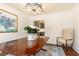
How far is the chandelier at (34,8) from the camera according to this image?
1.41m

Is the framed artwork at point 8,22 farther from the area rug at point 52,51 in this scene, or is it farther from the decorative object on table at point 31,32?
the area rug at point 52,51

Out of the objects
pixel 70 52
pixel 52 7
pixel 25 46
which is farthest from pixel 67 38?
pixel 25 46

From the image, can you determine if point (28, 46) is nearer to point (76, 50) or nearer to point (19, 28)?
point (19, 28)

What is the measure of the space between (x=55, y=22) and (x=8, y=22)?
2.13 feet

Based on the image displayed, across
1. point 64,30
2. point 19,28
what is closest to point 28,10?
point 19,28

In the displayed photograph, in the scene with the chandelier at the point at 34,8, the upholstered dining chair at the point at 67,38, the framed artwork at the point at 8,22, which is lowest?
the upholstered dining chair at the point at 67,38

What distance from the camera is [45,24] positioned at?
1.46 m

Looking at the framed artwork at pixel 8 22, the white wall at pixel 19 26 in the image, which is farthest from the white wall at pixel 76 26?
the framed artwork at pixel 8 22

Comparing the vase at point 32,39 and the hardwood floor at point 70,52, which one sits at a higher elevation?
the vase at point 32,39

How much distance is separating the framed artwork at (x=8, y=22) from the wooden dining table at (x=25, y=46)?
0.58 ft

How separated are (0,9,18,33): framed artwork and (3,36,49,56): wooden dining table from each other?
0.18m

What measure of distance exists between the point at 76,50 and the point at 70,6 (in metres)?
0.61

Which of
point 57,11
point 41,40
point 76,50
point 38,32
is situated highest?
point 57,11

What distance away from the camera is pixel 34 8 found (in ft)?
4.67
